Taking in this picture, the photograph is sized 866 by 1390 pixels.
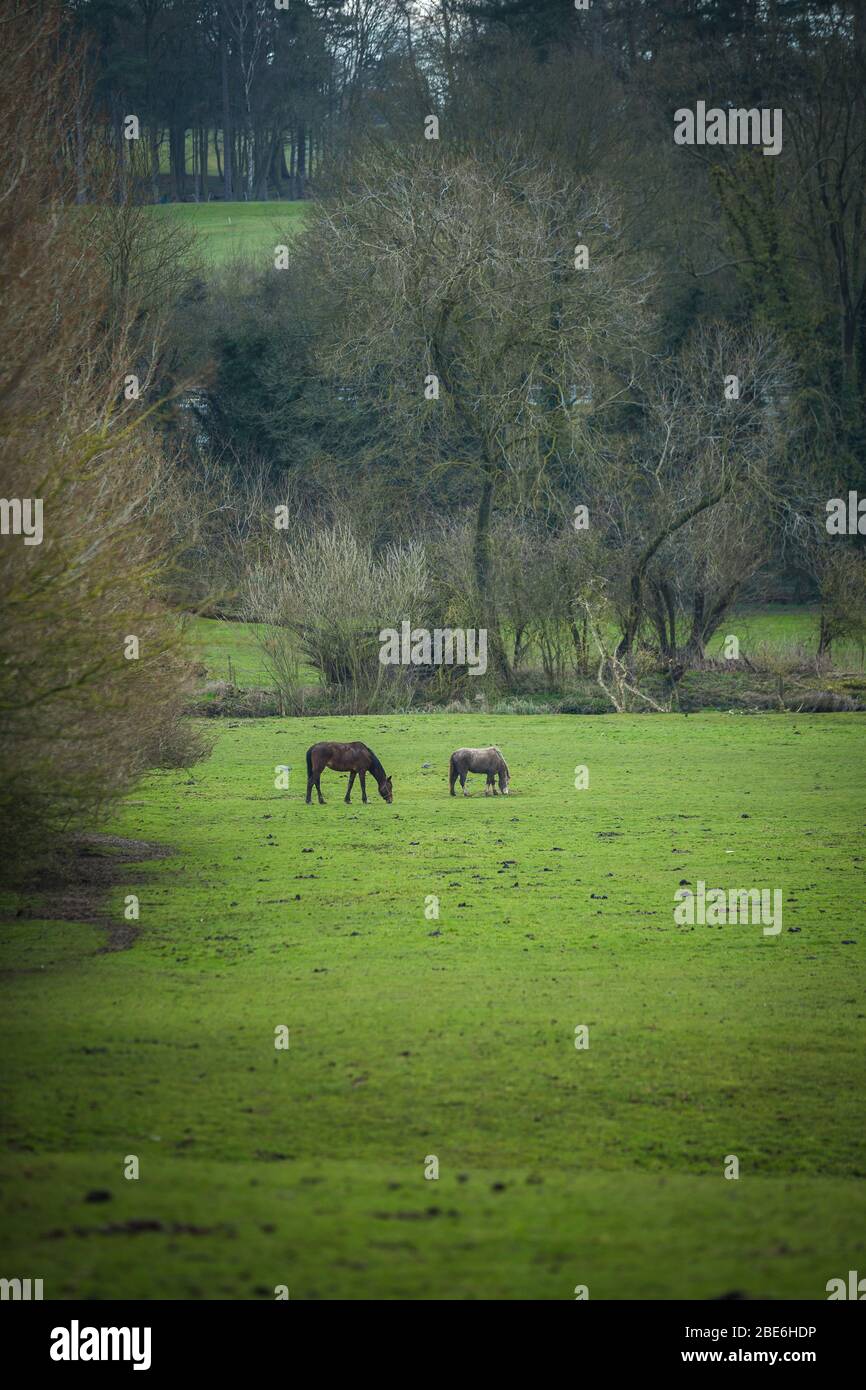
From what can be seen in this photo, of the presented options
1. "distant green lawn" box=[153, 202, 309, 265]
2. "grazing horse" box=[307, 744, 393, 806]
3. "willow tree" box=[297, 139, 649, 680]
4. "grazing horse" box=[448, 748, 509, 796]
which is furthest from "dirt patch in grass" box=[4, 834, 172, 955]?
"distant green lawn" box=[153, 202, 309, 265]

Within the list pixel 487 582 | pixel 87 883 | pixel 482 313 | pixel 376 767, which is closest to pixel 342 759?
pixel 376 767

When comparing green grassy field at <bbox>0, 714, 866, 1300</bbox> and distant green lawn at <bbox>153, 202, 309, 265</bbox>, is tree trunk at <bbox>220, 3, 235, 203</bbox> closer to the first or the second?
distant green lawn at <bbox>153, 202, 309, 265</bbox>

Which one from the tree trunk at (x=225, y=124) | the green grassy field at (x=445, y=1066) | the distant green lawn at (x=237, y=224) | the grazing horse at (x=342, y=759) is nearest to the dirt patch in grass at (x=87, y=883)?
the green grassy field at (x=445, y=1066)

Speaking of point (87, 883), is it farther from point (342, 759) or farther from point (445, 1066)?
point (445, 1066)

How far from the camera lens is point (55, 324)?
1448 cm

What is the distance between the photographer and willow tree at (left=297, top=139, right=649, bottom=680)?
39375 mm

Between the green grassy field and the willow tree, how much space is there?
21.2m

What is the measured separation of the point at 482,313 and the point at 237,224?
42378 mm

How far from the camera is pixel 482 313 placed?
39938 millimetres

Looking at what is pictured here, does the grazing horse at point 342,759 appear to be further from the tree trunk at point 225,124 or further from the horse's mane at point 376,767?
the tree trunk at point 225,124

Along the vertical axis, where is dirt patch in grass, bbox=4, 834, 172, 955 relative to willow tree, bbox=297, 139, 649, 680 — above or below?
below

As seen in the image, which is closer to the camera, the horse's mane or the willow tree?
the horse's mane

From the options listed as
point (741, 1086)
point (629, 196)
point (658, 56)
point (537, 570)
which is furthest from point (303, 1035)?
point (658, 56)

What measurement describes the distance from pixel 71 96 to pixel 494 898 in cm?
1115
